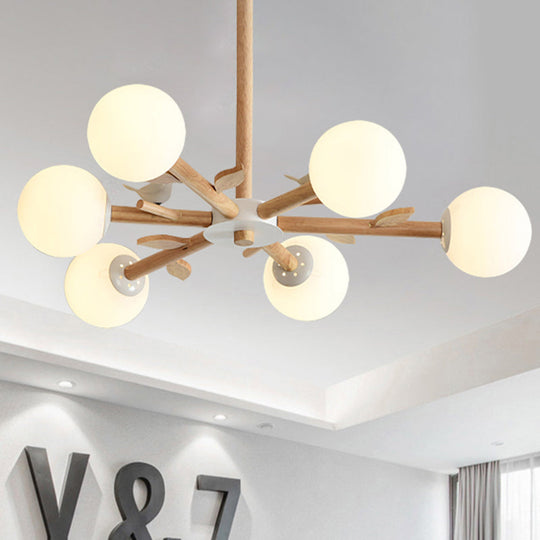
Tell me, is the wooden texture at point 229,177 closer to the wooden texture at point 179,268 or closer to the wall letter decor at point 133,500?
the wooden texture at point 179,268

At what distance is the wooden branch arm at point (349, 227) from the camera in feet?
4.00

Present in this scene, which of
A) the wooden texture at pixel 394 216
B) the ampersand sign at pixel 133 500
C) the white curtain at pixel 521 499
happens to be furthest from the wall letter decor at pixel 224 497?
the wooden texture at pixel 394 216

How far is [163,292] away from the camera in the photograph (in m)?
3.16

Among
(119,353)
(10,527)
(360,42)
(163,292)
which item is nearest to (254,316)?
(163,292)

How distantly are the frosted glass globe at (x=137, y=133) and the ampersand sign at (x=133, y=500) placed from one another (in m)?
3.03

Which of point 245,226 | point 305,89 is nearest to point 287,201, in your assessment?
point 245,226

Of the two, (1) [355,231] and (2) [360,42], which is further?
(2) [360,42]

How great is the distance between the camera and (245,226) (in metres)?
1.15

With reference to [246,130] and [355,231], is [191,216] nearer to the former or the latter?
[246,130]

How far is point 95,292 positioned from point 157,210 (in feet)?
0.79

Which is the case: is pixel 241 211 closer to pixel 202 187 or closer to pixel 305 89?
pixel 202 187

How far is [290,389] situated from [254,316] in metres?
1.01

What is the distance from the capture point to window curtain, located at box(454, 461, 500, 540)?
4.66m

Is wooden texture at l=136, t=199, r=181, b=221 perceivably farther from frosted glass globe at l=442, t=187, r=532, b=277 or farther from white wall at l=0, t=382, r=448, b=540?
white wall at l=0, t=382, r=448, b=540
